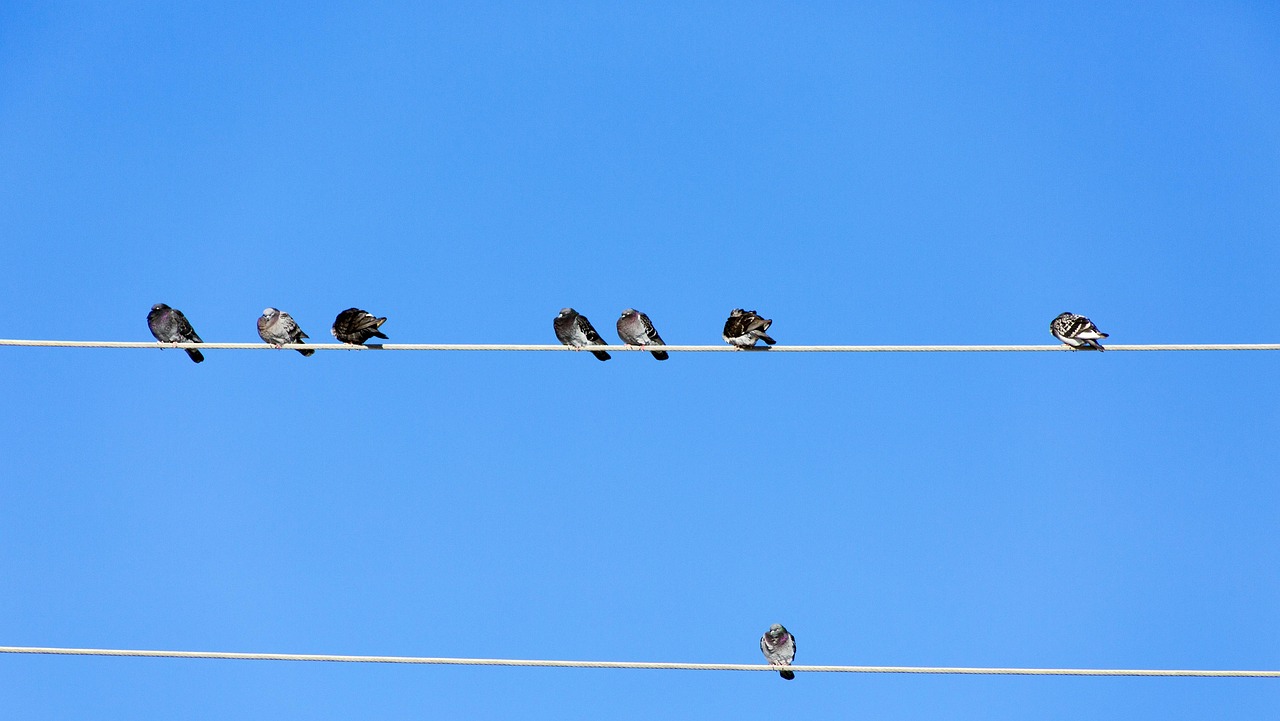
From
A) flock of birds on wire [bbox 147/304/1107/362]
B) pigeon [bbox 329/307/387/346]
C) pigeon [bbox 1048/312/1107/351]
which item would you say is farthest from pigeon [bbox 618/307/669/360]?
pigeon [bbox 1048/312/1107/351]

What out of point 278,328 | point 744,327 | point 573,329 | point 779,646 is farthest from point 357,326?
point 779,646

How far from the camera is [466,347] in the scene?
11.3 meters

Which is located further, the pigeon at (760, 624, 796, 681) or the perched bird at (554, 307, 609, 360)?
the pigeon at (760, 624, 796, 681)

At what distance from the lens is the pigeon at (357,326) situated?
13781 millimetres

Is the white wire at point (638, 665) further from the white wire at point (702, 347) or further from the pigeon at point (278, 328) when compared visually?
the pigeon at point (278, 328)

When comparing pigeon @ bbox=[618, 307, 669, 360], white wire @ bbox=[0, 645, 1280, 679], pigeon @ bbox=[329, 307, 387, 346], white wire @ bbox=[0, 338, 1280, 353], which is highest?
pigeon @ bbox=[618, 307, 669, 360]

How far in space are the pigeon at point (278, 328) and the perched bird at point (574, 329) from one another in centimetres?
284

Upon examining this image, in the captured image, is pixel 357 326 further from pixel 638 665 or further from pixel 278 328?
pixel 638 665

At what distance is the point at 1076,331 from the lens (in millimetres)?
13039

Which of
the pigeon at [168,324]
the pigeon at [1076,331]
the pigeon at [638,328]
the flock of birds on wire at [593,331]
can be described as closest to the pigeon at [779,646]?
the flock of birds on wire at [593,331]

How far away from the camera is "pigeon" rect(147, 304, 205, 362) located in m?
15.3

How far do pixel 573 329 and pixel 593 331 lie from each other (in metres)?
0.28

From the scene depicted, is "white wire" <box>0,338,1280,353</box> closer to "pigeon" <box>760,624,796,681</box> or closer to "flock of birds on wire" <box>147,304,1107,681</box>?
"flock of birds on wire" <box>147,304,1107,681</box>

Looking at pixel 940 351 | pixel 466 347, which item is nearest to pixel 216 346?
pixel 466 347
